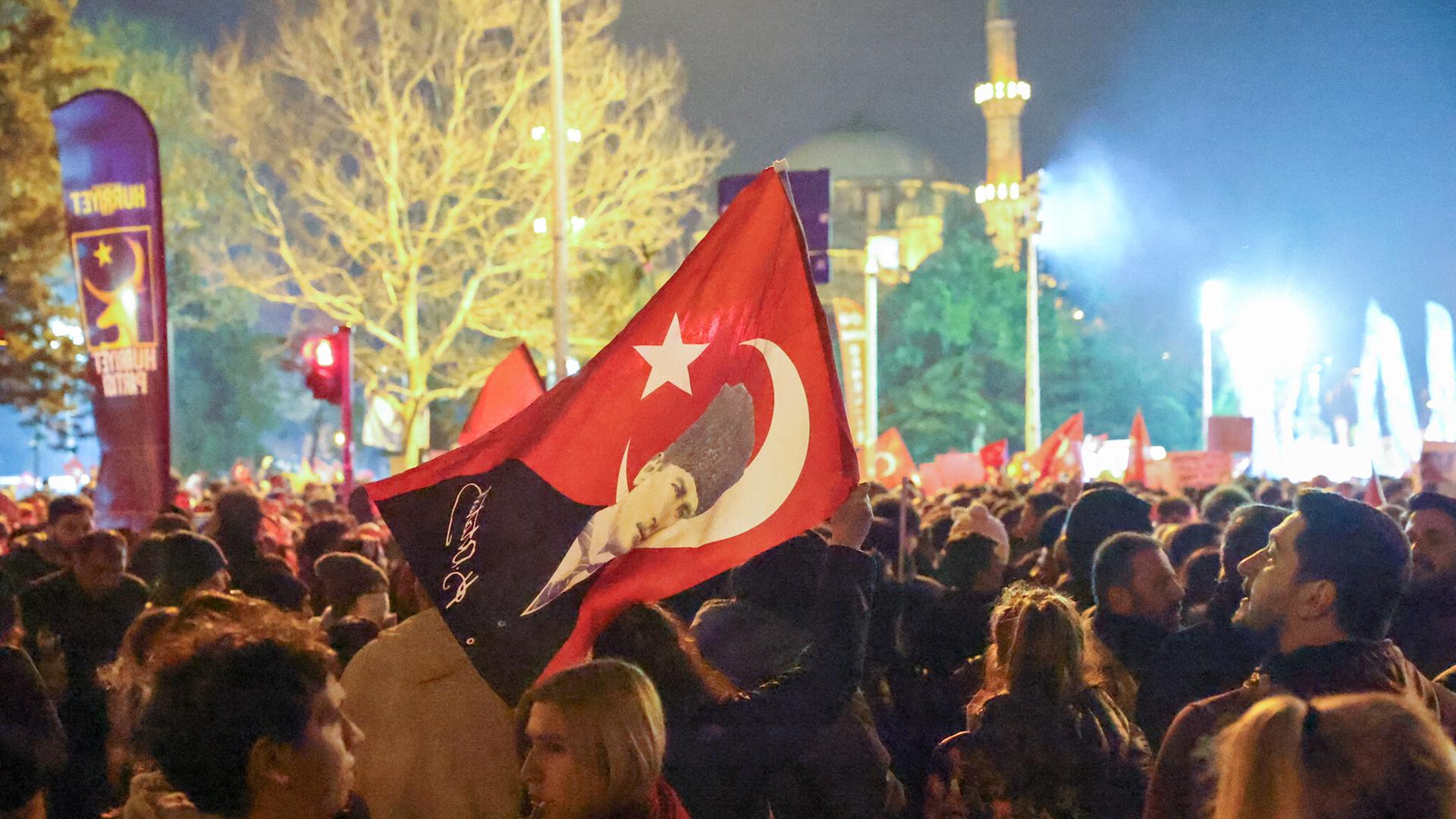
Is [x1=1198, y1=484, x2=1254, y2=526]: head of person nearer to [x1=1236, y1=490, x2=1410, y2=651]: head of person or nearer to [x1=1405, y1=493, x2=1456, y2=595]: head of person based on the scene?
[x1=1405, y1=493, x2=1456, y2=595]: head of person

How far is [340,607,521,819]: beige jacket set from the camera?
368 centimetres

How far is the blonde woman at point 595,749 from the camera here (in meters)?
2.81

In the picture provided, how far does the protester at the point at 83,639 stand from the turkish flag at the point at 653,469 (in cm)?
248

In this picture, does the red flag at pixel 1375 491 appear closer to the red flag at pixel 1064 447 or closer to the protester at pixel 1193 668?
the protester at pixel 1193 668

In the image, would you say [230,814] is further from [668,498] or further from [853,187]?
[853,187]

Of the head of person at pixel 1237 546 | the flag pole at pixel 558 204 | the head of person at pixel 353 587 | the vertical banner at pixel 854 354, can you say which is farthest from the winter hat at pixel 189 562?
the vertical banner at pixel 854 354

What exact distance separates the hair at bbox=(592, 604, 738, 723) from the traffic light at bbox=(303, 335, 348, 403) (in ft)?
33.2

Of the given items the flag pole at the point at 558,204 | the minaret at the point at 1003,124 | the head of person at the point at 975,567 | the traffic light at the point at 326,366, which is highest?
the minaret at the point at 1003,124

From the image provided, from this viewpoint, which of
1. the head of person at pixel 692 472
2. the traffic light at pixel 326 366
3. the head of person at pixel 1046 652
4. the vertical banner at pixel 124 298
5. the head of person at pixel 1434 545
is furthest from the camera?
the traffic light at pixel 326 366

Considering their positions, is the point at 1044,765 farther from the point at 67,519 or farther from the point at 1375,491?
the point at 1375,491

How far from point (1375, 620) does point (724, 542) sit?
1.58 metres

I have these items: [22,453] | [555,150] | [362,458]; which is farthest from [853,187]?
[555,150]

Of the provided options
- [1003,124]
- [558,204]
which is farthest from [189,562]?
[1003,124]

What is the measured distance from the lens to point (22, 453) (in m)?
49.0
